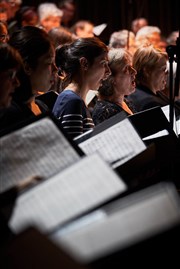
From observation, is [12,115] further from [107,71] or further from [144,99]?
[144,99]

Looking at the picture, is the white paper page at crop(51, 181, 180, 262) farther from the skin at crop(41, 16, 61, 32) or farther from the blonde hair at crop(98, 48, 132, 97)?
the skin at crop(41, 16, 61, 32)

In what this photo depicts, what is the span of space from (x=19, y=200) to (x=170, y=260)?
46 cm

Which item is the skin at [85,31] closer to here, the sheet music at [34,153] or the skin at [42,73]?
the skin at [42,73]

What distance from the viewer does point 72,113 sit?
280cm

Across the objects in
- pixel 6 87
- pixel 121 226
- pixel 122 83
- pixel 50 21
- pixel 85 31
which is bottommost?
pixel 85 31

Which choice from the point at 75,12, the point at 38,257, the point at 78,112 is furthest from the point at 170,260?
the point at 75,12

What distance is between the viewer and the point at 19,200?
5.56 feet

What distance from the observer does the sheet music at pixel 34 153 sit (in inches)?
74.7

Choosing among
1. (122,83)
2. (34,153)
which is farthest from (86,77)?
(34,153)

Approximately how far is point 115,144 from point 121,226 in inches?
28.9

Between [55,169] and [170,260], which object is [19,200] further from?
[170,260]

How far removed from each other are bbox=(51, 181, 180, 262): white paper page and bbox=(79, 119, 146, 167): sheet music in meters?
0.64

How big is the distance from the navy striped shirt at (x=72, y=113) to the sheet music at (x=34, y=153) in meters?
0.77

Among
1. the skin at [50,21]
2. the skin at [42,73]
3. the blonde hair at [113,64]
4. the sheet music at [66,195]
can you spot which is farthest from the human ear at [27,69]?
the skin at [50,21]
